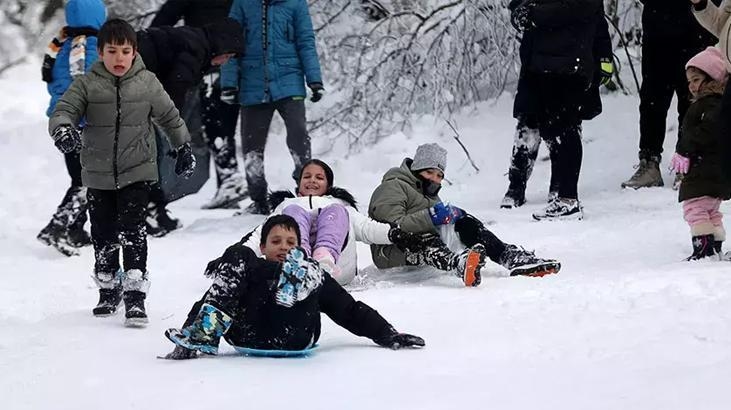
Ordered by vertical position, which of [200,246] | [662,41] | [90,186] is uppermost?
[662,41]

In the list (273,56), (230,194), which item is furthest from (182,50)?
(230,194)

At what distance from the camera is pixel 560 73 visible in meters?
7.14

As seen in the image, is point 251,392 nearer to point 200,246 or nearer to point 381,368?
point 381,368

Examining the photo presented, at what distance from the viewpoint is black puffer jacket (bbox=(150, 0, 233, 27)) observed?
7871 millimetres

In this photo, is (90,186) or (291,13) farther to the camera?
(291,13)

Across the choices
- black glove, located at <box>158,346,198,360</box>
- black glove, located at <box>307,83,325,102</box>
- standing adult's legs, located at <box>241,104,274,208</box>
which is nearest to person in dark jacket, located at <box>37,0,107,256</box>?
standing adult's legs, located at <box>241,104,274,208</box>

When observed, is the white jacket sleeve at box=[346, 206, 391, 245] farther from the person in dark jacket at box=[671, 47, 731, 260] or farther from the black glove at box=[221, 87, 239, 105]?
the black glove at box=[221, 87, 239, 105]

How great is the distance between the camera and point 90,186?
5047 mm

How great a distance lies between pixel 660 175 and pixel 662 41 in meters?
0.94

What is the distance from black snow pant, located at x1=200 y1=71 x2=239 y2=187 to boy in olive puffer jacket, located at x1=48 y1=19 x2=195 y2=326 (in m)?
3.24

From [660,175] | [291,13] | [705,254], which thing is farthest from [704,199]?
[291,13]

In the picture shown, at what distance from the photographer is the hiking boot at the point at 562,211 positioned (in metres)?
7.09

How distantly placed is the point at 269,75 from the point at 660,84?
8.86 ft

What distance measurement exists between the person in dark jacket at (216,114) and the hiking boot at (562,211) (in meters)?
2.54
